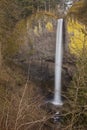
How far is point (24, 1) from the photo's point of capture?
21125mm

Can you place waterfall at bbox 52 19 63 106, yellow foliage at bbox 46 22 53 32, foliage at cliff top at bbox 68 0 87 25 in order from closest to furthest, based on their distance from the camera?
foliage at cliff top at bbox 68 0 87 25 < waterfall at bbox 52 19 63 106 < yellow foliage at bbox 46 22 53 32

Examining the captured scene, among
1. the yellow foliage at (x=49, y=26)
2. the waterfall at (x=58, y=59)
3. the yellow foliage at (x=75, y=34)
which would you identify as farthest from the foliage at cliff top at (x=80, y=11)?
the yellow foliage at (x=49, y=26)

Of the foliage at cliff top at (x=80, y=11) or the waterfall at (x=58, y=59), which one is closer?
the foliage at cliff top at (x=80, y=11)

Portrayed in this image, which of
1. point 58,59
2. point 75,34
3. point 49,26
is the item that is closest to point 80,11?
point 75,34

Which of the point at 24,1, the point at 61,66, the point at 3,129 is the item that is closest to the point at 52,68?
the point at 61,66

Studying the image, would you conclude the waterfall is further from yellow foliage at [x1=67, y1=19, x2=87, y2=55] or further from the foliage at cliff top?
Result: the foliage at cliff top

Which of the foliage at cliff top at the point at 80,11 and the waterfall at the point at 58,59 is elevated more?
the foliage at cliff top at the point at 80,11

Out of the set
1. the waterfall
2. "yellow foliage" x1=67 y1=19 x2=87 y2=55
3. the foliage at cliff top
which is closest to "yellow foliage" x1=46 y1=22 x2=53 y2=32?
the waterfall

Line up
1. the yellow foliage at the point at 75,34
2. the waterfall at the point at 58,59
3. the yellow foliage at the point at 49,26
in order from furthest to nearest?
the yellow foliage at the point at 49,26, the waterfall at the point at 58,59, the yellow foliage at the point at 75,34

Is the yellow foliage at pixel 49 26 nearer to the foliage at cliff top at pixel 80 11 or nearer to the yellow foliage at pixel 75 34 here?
the yellow foliage at pixel 75 34

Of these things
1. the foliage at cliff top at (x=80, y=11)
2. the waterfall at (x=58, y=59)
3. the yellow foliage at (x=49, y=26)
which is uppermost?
the foliage at cliff top at (x=80, y=11)

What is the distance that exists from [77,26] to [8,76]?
5.23m

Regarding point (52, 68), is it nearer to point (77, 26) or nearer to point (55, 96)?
point (55, 96)

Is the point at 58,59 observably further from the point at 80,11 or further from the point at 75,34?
the point at 80,11
